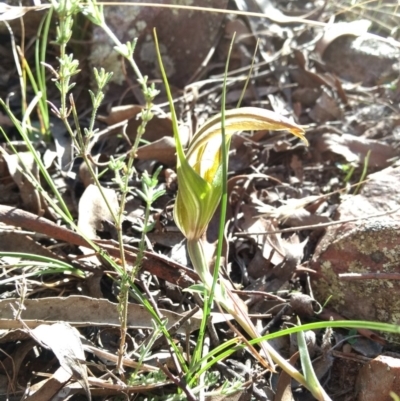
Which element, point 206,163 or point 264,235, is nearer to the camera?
point 206,163

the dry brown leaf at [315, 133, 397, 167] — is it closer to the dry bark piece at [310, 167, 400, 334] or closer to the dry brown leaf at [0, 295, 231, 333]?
the dry bark piece at [310, 167, 400, 334]

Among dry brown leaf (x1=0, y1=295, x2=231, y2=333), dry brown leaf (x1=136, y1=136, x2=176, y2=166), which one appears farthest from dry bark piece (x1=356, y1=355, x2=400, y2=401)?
dry brown leaf (x1=136, y1=136, x2=176, y2=166)

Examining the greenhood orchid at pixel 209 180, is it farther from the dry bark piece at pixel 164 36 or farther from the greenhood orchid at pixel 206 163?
the dry bark piece at pixel 164 36

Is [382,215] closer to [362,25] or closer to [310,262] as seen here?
[310,262]

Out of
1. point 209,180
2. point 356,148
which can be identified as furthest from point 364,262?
point 356,148

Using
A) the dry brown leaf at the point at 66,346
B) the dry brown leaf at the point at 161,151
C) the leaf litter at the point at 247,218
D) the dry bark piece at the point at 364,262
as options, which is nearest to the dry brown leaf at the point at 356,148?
the leaf litter at the point at 247,218

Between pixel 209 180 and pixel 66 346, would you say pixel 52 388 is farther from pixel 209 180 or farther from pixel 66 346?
pixel 209 180

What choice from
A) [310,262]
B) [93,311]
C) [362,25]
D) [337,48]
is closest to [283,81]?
[337,48]

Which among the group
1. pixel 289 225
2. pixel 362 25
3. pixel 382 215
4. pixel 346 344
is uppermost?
pixel 362 25
